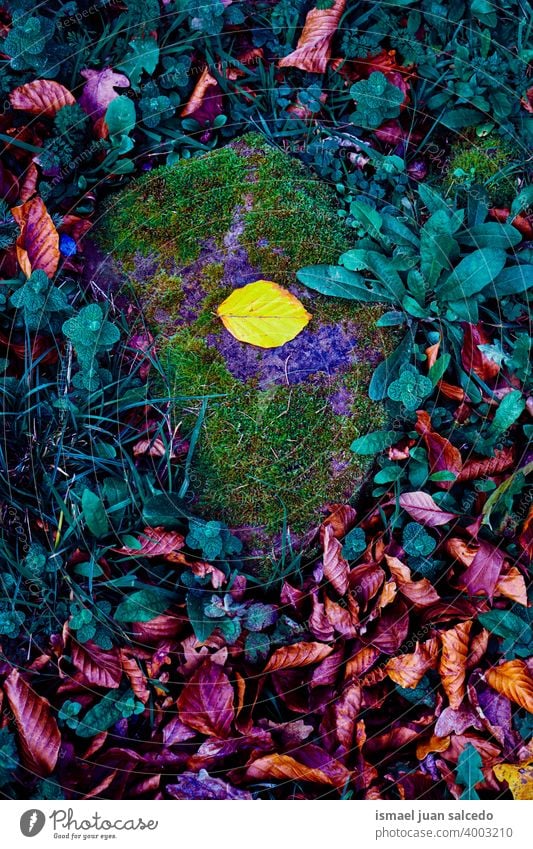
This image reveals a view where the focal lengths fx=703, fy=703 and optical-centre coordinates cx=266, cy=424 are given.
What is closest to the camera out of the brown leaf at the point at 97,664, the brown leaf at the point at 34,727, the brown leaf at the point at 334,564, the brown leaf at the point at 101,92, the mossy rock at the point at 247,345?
the brown leaf at the point at 34,727

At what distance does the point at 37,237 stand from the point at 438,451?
5.86ft

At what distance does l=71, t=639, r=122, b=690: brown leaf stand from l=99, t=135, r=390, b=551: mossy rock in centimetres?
65

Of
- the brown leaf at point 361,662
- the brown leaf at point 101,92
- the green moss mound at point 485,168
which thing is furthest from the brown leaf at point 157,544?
the green moss mound at point 485,168

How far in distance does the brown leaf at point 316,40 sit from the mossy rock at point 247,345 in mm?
431

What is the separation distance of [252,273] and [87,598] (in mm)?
1435

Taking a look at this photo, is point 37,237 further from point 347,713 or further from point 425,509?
point 347,713

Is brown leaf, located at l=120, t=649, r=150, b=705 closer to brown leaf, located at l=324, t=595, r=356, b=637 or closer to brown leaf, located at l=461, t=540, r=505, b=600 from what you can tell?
brown leaf, located at l=324, t=595, r=356, b=637

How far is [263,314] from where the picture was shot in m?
2.81

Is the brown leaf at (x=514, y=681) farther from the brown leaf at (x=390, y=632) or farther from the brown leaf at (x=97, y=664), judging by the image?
the brown leaf at (x=97, y=664)

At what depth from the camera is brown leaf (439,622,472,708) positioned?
2.57 meters

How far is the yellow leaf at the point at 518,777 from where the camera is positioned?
2.54m

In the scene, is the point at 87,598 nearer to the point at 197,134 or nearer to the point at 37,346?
the point at 37,346
